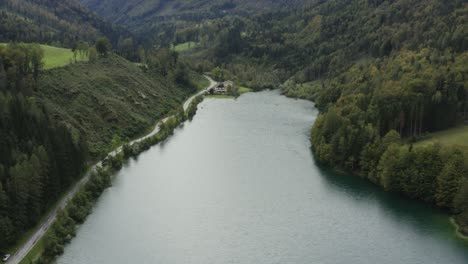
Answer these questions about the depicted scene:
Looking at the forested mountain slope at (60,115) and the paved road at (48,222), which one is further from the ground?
the forested mountain slope at (60,115)

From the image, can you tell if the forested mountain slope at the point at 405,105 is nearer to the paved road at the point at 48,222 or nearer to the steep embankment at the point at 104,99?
the steep embankment at the point at 104,99

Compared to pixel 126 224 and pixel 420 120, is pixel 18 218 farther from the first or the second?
pixel 420 120

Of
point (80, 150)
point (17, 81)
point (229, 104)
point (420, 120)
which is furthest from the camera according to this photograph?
point (229, 104)

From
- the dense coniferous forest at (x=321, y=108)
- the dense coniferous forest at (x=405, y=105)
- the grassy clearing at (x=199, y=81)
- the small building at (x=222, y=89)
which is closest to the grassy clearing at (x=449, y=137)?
the dense coniferous forest at (x=321, y=108)

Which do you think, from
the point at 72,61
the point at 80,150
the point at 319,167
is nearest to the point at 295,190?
the point at 319,167

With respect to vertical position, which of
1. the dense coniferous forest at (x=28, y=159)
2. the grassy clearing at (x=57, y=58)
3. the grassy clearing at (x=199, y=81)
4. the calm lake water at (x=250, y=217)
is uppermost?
the grassy clearing at (x=57, y=58)

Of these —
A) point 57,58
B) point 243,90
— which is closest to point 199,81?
point 243,90
